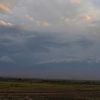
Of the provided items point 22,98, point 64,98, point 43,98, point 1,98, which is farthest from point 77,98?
point 1,98

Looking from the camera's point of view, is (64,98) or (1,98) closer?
(1,98)

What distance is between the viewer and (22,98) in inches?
1591

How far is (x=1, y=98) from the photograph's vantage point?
129 ft

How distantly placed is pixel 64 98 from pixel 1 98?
8810 mm

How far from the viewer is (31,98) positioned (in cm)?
4138

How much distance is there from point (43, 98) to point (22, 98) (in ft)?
9.70

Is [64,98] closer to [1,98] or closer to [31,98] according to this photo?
[31,98]

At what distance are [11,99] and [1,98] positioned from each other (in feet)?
4.03

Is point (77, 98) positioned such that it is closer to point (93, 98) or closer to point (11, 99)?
point (93, 98)

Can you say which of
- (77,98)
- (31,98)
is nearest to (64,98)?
(77,98)

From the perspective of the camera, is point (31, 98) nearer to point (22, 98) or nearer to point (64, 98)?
point (22, 98)

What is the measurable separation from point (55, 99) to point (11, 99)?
19.5 feet

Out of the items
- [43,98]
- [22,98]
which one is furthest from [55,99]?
[22,98]

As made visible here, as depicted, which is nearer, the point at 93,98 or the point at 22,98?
the point at 22,98
